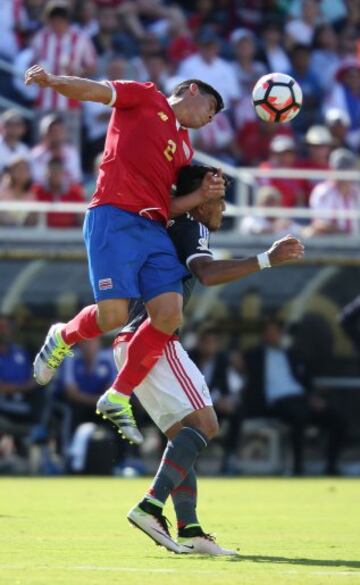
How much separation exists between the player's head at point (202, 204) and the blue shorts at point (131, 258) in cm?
24

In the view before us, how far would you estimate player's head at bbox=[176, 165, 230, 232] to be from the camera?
8547mm

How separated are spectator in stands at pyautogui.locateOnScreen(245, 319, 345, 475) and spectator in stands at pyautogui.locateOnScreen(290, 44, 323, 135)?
13.6ft

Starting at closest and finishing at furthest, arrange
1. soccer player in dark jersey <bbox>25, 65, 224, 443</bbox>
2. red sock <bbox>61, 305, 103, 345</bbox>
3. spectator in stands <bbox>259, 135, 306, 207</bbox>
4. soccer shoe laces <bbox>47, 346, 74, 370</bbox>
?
1. soccer player in dark jersey <bbox>25, 65, 224, 443</bbox>
2. red sock <bbox>61, 305, 103, 345</bbox>
3. soccer shoe laces <bbox>47, 346, 74, 370</bbox>
4. spectator in stands <bbox>259, 135, 306, 207</bbox>

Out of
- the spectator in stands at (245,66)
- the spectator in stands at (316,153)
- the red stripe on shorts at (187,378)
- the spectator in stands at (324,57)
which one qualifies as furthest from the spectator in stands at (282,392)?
the red stripe on shorts at (187,378)

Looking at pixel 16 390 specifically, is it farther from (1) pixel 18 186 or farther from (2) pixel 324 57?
(2) pixel 324 57

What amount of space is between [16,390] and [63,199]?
2.34 meters

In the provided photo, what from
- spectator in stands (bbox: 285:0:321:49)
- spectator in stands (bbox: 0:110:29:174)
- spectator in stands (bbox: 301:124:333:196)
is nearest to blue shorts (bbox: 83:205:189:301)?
spectator in stands (bbox: 0:110:29:174)

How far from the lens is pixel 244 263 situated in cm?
810

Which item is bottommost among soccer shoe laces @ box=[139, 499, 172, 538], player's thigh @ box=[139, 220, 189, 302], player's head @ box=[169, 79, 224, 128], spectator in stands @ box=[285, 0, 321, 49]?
soccer shoe laces @ box=[139, 499, 172, 538]

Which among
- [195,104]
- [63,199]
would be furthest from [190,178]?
[63,199]

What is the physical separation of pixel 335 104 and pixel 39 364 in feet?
41.9

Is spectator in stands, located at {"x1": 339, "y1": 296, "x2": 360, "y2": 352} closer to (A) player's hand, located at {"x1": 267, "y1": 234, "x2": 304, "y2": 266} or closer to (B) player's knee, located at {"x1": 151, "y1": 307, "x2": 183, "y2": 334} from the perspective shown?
(B) player's knee, located at {"x1": 151, "y1": 307, "x2": 183, "y2": 334}

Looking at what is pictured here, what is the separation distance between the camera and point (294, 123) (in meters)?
21.2

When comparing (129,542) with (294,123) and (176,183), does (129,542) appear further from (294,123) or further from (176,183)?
(294,123)
